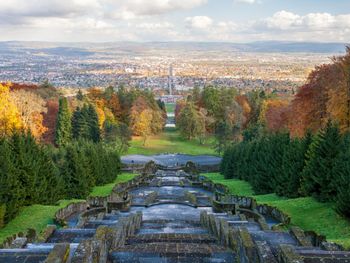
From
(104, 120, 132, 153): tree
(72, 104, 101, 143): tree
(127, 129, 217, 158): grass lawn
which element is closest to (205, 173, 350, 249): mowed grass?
(104, 120, 132, 153): tree

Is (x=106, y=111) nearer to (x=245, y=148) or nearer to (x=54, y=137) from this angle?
(x=54, y=137)

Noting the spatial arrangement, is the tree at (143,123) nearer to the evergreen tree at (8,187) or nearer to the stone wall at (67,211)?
the stone wall at (67,211)

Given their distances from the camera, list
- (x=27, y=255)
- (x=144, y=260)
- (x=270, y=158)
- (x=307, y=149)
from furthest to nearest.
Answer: (x=270, y=158) → (x=307, y=149) → (x=144, y=260) → (x=27, y=255)

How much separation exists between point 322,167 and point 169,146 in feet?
183

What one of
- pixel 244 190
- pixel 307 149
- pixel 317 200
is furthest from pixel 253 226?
pixel 244 190

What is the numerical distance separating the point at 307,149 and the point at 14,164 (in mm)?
16579

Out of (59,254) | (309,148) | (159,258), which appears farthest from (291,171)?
(59,254)

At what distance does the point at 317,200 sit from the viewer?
23.2m

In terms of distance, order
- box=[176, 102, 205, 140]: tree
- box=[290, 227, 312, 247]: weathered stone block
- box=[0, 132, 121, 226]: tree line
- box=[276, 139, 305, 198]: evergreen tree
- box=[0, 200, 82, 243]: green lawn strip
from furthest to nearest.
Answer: box=[176, 102, 205, 140]: tree < box=[276, 139, 305, 198]: evergreen tree < box=[0, 132, 121, 226]: tree line < box=[0, 200, 82, 243]: green lawn strip < box=[290, 227, 312, 247]: weathered stone block

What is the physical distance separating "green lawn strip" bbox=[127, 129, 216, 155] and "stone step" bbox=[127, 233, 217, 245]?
58.0 meters

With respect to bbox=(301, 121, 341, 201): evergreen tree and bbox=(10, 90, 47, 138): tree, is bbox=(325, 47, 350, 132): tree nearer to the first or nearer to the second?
bbox=(301, 121, 341, 201): evergreen tree

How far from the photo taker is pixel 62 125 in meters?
63.6

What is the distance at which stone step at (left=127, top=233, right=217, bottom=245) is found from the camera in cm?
1314

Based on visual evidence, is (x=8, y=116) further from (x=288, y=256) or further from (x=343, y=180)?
(x=288, y=256)
